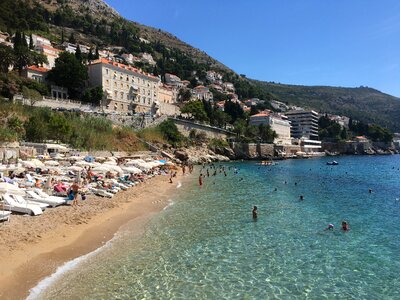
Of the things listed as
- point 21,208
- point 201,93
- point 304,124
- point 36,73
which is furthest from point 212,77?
point 21,208

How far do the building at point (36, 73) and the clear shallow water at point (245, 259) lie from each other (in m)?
45.8

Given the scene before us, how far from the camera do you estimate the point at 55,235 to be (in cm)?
1295

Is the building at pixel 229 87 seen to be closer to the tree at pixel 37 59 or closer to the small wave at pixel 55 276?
the tree at pixel 37 59

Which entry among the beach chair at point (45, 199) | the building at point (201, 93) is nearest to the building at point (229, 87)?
the building at point (201, 93)

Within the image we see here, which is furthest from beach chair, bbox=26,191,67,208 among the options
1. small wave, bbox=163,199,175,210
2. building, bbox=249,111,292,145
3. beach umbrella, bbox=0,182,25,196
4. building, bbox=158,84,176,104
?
building, bbox=249,111,292,145

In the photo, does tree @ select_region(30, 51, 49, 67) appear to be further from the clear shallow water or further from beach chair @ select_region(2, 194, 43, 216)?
the clear shallow water

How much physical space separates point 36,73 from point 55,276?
175 feet

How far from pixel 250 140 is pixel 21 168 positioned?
2589 inches

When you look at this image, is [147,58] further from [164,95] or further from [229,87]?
[164,95]

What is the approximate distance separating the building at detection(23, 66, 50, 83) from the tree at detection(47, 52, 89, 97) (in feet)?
3.38

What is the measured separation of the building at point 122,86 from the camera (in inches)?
2419

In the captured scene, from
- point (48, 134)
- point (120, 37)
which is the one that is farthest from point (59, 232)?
point (120, 37)

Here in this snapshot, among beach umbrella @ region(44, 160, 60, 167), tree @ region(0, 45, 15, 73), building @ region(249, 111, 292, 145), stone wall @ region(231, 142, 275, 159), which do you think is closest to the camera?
beach umbrella @ region(44, 160, 60, 167)

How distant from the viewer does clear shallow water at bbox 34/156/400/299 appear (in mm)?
9500
